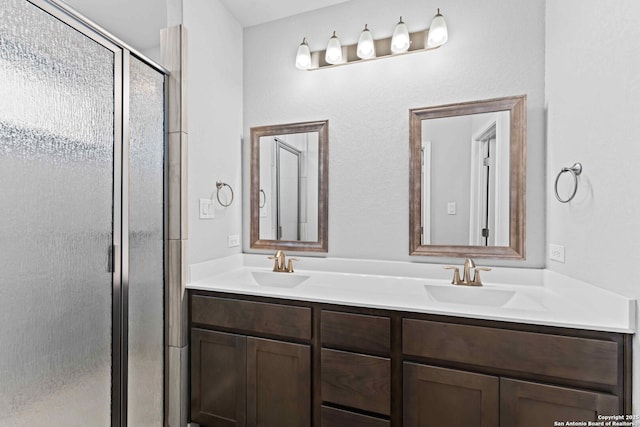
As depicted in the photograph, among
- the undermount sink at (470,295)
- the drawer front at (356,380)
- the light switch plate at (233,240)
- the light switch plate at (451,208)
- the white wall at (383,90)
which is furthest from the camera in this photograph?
the light switch plate at (233,240)

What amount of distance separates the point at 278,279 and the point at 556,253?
1.49 metres

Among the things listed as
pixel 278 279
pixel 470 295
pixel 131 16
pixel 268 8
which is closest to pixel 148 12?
pixel 131 16

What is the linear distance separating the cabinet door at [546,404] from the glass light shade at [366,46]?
179 cm

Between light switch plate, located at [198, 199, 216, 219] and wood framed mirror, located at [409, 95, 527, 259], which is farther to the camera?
light switch plate, located at [198, 199, 216, 219]

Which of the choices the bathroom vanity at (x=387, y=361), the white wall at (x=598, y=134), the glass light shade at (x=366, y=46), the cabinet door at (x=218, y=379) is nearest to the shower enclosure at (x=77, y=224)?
A: the cabinet door at (x=218, y=379)

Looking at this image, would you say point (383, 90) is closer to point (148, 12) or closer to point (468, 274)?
point (468, 274)

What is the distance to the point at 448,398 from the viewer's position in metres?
1.29

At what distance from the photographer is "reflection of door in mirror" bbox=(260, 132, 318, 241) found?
2.15 meters

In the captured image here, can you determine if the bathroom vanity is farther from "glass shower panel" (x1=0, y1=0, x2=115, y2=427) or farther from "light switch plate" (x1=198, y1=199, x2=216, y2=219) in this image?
"glass shower panel" (x1=0, y1=0, x2=115, y2=427)

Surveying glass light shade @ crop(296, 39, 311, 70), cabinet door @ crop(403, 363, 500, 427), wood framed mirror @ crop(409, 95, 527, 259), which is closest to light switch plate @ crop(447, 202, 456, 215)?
wood framed mirror @ crop(409, 95, 527, 259)

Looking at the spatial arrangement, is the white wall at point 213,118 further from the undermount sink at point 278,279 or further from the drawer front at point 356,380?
the drawer front at point 356,380

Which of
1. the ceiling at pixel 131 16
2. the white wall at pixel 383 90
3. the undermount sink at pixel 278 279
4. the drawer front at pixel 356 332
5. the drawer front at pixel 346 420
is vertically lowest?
the drawer front at pixel 346 420

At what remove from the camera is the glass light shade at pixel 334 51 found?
2035 mm

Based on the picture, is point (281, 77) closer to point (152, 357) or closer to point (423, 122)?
point (423, 122)
